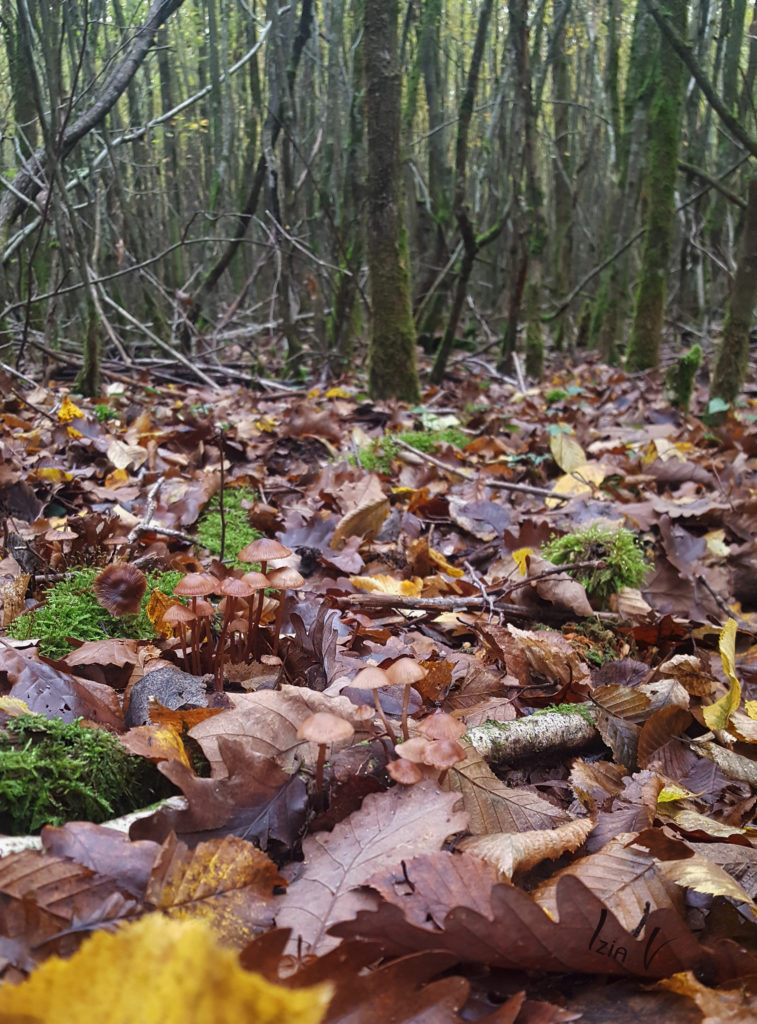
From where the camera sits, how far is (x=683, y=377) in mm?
5840

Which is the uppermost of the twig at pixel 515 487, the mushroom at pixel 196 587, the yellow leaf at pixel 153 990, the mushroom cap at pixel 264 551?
the yellow leaf at pixel 153 990

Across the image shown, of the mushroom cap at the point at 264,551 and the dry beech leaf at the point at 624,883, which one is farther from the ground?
the mushroom cap at the point at 264,551

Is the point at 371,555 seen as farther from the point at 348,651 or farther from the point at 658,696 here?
the point at 658,696

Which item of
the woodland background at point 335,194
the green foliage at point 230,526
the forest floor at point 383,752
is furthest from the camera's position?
the woodland background at point 335,194

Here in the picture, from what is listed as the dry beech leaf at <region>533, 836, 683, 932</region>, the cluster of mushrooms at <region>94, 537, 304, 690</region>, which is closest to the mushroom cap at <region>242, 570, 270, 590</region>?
the cluster of mushrooms at <region>94, 537, 304, 690</region>

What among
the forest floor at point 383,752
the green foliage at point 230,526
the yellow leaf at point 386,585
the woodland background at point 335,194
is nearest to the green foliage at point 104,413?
the woodland background at point 335,194

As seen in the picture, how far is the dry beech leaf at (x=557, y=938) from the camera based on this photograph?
0.89m

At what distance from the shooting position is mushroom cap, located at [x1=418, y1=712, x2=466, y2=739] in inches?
46.6

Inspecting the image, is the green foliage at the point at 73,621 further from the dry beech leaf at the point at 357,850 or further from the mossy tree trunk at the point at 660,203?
the mossy tree trunk at the point at 660,203

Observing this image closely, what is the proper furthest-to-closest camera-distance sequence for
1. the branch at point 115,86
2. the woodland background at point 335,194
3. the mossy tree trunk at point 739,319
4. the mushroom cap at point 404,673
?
the woodland background at point 335,194, the mossy tree trunk at point 739,319, the branch at point 115,86, the mushroom cap at point 404,673

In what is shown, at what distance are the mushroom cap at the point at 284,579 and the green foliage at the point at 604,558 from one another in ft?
4.34

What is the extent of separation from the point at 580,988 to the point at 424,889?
0.23m

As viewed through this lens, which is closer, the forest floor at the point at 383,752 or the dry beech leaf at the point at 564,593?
the forest floor at the point at 383,752

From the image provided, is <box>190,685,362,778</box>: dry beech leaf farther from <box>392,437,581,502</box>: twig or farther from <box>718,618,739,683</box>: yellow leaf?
<box>392,437,581,502</box>: twig
